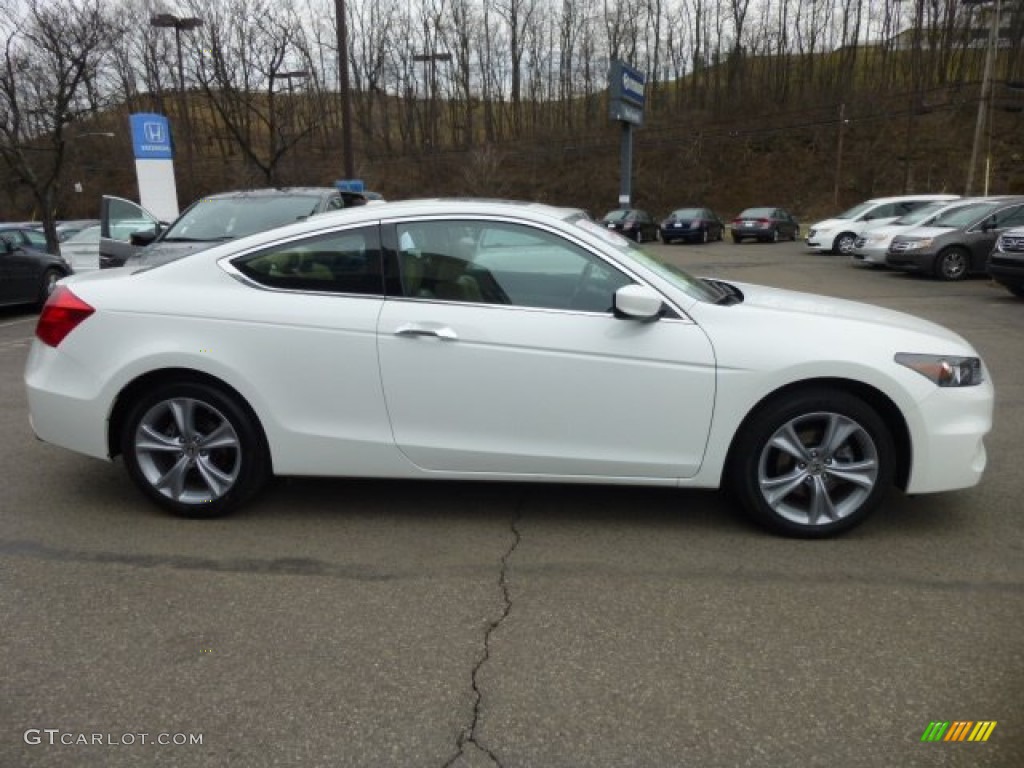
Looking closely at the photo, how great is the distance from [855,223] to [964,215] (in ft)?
24.3

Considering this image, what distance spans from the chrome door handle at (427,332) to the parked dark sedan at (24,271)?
10.6 metres

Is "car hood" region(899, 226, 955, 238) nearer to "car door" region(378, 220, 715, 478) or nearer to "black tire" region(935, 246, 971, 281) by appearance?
"black tire" region(935, 246, 971, 281)

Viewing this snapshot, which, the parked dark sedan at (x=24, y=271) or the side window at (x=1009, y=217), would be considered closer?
the parked dark sedan at (x=24, y=271)

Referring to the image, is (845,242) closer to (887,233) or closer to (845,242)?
(845,242)

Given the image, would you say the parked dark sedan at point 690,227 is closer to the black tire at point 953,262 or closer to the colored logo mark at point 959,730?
the black tire at point 953,262

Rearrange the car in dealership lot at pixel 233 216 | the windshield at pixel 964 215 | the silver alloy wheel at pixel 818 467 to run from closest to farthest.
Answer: the silver alloy wheel at pixel 818 467, the car in dealership lot at pixel 233 216, the windshield at pixel 964 215

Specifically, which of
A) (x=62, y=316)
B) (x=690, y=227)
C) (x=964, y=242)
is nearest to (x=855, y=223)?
(x=964, y=242)

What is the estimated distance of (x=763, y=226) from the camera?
3066cm

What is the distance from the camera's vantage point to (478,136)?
208 ft

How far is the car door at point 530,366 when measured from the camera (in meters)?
3.76

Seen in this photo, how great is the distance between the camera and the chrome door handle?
3.80 metres

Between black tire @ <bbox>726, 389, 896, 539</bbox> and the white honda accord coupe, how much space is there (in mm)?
10

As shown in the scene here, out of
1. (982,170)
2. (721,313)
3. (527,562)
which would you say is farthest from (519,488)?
(982,170)

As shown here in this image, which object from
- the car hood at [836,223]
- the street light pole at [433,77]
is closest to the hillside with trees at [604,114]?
the street light pole at [433,77]
